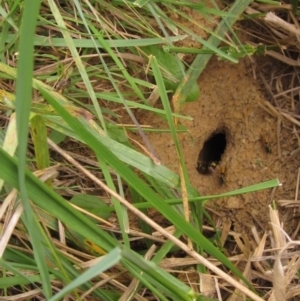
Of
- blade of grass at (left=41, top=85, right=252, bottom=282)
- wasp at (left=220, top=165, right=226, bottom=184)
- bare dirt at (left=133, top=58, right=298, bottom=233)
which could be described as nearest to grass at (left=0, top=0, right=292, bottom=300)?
blade of grass at (left=41, top=85, right=252, bottom=282)

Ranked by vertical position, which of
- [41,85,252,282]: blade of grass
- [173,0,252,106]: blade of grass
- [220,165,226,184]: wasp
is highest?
[173,0,252,106]: blade of grass

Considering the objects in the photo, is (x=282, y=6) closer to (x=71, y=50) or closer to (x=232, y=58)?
(x=232, y=58)

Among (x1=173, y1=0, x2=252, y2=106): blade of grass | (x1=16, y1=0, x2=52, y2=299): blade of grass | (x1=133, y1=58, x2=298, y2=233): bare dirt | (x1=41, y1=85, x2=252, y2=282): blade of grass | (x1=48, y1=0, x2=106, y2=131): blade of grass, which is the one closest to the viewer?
(x1=16, y1=0, x2=52, y2=299): blade of grass

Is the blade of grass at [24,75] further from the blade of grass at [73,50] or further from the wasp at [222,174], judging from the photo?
the wasp at [222,174]

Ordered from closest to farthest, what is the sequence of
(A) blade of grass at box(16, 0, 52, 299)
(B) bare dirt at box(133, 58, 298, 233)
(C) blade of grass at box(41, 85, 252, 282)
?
(A) blade of grass at box(16, 0, 52, 299)
(C) blade of grass at box(41, 85, 252, 282)
(B) bare dirt at box(133, 58, 298, 233)

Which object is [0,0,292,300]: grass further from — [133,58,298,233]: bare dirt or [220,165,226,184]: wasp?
[220,165,226,184]: wasp

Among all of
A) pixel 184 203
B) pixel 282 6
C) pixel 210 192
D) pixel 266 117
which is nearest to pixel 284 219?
pixel 210 192

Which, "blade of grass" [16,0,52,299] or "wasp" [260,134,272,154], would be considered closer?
"blade of grass" [16,0,52,299]

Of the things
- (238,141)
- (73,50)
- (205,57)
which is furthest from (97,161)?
(238,141)
